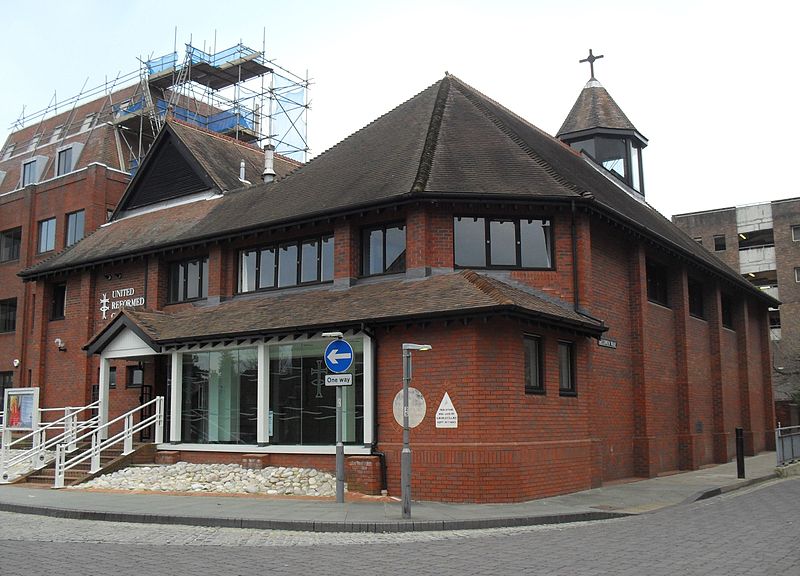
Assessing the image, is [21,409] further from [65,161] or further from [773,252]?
[773,252]

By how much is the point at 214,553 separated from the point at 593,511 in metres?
6.52

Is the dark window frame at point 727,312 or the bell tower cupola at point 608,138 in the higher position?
the bell tower cupola at point 608,138

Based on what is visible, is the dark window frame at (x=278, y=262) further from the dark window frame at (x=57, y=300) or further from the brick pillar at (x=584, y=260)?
the dark window frame at (x=57, y=300)

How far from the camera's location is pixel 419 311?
51.1 ft

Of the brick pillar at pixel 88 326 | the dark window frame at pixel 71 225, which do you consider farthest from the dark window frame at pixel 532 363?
the dark window frame at pixel 71 225

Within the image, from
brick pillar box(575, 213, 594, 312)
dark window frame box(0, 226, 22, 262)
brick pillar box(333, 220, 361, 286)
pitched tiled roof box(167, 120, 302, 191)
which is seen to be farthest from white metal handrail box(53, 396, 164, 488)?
dark window frame box(0, 226, 22, 262)

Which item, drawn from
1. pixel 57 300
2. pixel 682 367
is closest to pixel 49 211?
pixel 57 300

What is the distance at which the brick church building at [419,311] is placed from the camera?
1560 centimetres

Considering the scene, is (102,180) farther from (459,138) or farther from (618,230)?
(618,230)

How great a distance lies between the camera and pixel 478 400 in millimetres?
15148

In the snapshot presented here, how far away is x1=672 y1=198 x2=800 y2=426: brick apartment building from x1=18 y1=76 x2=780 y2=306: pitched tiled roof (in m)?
28.5

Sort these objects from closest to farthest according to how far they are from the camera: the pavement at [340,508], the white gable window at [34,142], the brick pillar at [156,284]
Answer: the pavement at [340,508] → the brick pillar at [156,284] → the white gable window at [34,142]

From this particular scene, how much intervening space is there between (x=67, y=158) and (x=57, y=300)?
569 inches

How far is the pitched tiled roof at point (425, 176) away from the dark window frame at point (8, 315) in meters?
8.11
